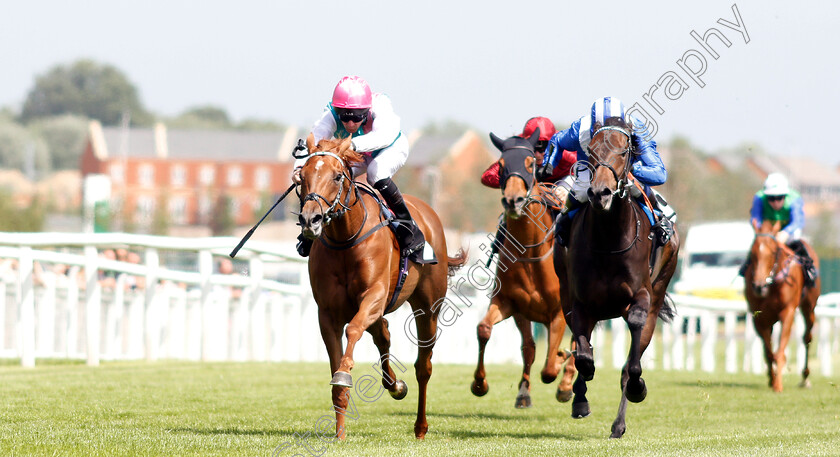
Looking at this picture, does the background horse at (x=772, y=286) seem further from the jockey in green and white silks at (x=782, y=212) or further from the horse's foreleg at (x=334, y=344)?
the horse's foreleg at (x=334, y=344)

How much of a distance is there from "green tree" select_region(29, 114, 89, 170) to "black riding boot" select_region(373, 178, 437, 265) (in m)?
131

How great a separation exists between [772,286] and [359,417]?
6.23 metres

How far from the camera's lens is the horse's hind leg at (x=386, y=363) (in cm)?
808

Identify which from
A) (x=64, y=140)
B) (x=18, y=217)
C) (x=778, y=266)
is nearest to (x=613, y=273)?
(x=778, y=266)

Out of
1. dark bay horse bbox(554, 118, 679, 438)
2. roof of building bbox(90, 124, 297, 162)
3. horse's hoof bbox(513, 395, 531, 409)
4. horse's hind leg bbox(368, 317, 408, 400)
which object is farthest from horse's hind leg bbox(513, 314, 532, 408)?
roof of building bbox(90, 124, 297, 162)

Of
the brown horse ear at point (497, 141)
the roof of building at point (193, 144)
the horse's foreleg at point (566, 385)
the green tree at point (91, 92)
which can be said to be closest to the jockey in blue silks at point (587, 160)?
the brown horse ear at point (497, 141)

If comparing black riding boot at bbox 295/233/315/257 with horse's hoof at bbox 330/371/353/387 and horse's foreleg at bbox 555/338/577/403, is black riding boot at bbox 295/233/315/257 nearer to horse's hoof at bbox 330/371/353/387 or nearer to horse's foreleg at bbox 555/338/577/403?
horse's hoof at bbox 330/371/353/387

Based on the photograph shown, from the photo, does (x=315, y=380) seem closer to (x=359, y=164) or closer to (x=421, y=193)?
(x=359, y=164)

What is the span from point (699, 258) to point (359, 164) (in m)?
24.3

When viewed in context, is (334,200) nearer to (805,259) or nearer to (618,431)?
(618,431)

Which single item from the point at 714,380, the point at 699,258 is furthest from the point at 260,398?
the point at 699,258

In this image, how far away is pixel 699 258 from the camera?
3056 cm

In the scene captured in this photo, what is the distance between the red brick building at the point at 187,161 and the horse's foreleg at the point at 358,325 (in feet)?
266

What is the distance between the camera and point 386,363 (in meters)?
8.20
